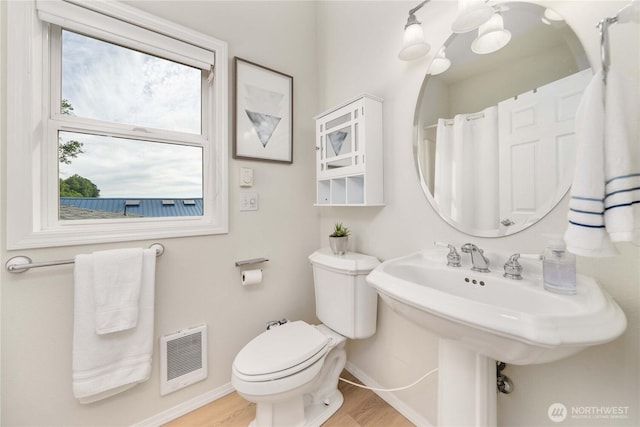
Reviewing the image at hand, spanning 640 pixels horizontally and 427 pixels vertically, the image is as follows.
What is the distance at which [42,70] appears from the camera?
1.04m

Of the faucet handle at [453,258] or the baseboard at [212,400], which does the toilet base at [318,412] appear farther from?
the faucet handle at [453,258]

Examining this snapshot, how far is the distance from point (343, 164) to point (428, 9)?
31.2 inches

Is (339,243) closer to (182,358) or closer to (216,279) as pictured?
(216,279)

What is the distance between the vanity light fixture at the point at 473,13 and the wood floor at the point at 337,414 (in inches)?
68.2

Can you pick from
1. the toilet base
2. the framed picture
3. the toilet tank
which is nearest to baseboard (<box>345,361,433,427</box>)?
the toilet base

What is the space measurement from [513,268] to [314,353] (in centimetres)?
87

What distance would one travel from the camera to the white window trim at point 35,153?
94 centimetres

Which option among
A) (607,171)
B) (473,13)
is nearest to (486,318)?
(607,171)

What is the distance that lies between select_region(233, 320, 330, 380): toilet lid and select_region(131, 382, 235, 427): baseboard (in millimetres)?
489

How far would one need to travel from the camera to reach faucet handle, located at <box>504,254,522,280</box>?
0.81 m

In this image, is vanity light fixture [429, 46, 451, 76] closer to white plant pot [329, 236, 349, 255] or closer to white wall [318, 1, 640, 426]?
white wall [318, 1, 640, 426]

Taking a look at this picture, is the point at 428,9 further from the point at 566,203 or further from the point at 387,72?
the point at 566,203

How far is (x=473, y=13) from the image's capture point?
0.83 metres

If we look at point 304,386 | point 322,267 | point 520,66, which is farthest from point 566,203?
point 304,386
